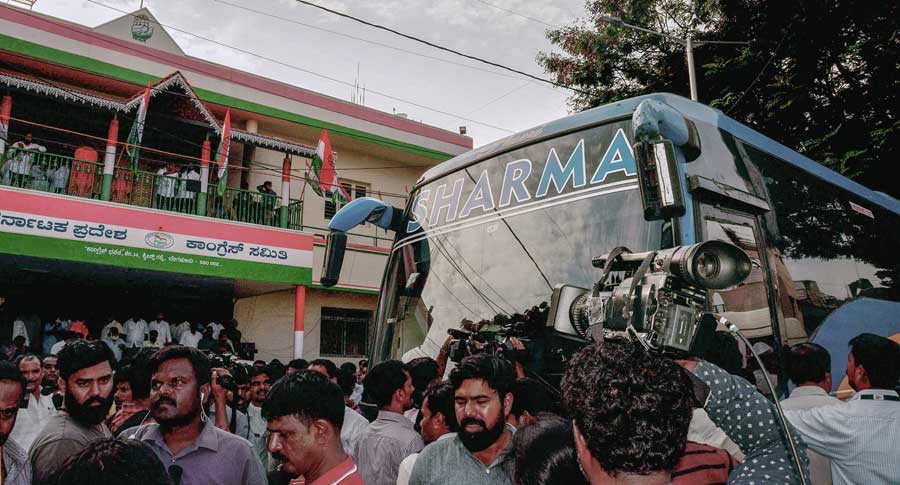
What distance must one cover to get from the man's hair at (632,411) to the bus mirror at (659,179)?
137cm

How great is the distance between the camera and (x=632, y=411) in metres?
1.47

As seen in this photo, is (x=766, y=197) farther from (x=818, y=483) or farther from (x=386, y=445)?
(x=386, y=445)

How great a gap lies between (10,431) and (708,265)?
9.66 ft

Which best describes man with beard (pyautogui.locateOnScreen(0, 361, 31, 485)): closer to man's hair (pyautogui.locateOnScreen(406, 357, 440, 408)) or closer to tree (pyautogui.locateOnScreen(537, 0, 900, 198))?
man's hair (pyautogui.locateOnScreen(406, 357, 440, 408))

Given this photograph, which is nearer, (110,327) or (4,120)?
(4,120)

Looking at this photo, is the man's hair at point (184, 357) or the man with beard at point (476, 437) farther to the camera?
the man's hair at point (184, 357)

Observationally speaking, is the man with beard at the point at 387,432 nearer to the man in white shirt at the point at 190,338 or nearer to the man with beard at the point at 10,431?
the man with beard at the point at 10,431

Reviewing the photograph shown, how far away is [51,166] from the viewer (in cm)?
1298

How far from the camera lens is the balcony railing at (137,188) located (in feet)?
39.6

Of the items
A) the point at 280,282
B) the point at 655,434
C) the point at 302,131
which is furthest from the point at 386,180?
the point at 655,434

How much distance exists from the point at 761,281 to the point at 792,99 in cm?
851

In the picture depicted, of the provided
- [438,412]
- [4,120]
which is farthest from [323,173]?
[438,412]

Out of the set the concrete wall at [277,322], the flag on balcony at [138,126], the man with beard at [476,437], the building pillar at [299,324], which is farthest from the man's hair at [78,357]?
the concrete wall at [277,322]

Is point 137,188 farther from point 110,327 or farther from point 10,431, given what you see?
point 10,431
